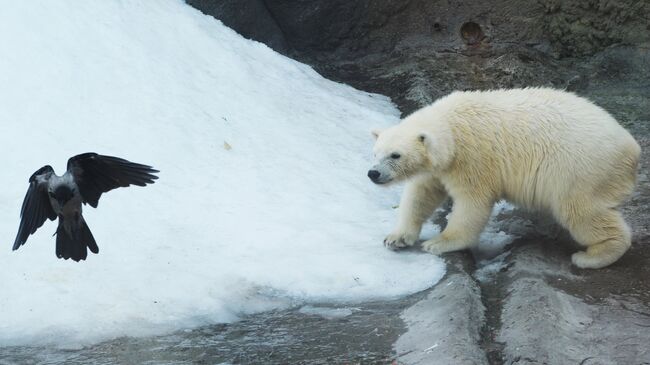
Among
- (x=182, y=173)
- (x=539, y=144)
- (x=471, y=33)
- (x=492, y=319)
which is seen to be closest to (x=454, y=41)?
(x=471, y=33)

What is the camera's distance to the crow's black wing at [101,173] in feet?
16.2

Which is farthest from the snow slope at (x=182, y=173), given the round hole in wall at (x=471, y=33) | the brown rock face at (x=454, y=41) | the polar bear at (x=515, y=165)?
the round hole in wall at (x=471, y=33)

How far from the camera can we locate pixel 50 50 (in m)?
7.59

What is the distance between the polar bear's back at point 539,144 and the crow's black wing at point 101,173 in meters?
2.21

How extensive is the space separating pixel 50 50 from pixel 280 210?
2853 mm

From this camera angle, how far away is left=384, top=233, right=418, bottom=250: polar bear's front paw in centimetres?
602

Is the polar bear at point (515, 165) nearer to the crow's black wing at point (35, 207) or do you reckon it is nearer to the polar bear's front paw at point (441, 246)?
the polar bear's front paw at point (441, 246)

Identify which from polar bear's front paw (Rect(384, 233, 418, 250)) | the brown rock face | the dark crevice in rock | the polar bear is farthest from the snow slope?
the brown rock face

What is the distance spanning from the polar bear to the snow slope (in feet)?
1.58

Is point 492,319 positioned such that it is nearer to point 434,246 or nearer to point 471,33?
point 434,246

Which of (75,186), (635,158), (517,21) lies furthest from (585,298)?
(517,21)

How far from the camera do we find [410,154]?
5.87m

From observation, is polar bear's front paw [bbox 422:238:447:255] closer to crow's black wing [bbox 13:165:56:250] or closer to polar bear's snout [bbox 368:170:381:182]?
polar bear's snout [bbox 368:170:381:182]

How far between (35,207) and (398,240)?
101 inches
